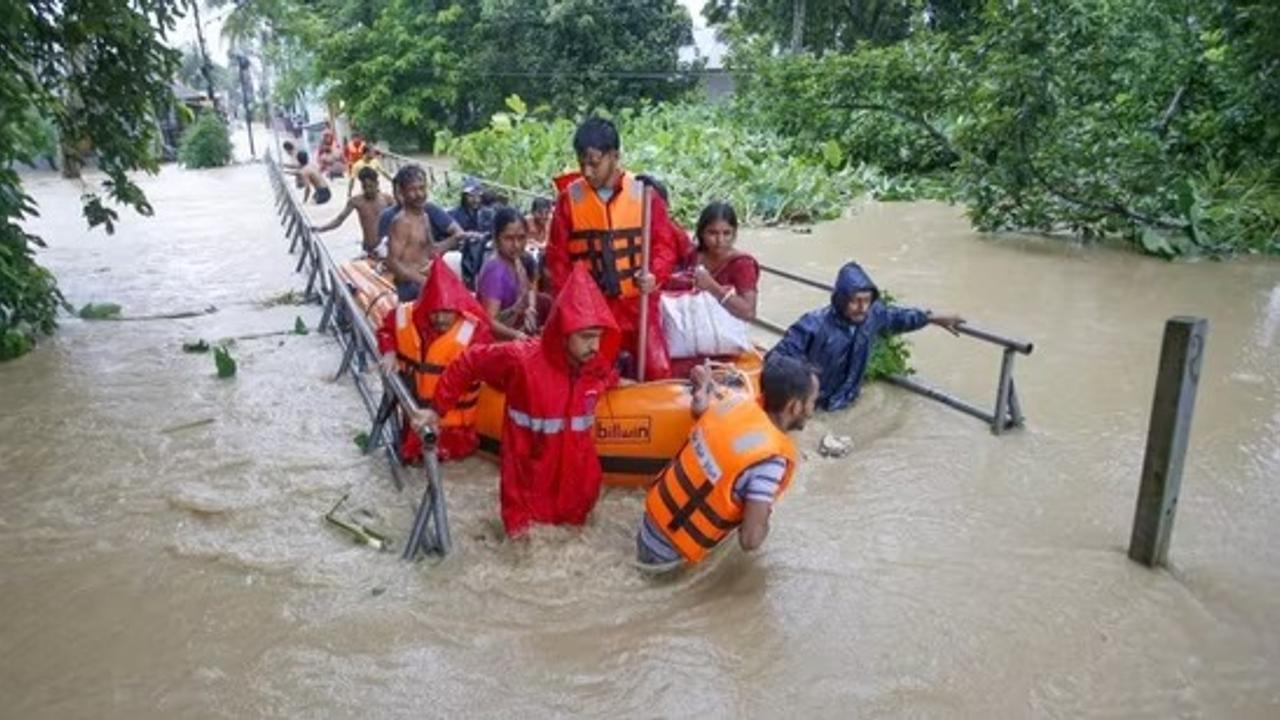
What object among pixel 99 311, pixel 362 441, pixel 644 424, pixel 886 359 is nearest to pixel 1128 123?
pixel 886 359

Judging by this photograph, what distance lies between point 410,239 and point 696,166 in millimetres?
9386

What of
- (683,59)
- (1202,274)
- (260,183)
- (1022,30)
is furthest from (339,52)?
(1202,274)

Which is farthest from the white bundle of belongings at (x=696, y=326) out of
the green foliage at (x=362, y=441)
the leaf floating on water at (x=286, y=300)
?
the leaf floating on water at (x=286, y=300)

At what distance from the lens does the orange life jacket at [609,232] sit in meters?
4.52

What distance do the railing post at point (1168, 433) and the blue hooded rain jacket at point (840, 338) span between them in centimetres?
175

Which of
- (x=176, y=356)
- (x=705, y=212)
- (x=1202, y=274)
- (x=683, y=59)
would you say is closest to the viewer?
(x=705, y=212)

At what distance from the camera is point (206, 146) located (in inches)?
1260

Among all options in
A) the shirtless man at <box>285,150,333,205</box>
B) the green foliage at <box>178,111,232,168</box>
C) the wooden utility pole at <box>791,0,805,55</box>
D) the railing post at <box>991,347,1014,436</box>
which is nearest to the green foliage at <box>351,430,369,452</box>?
the railing post at <box>991,347,1014,436</box>

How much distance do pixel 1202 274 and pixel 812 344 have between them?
23.1ft

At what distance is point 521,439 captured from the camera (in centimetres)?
378

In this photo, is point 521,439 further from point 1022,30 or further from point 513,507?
point 1022,30

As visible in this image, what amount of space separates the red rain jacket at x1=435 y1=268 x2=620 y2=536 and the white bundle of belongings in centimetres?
88

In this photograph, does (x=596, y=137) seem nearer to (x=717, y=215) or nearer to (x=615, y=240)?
(x=615, y=240)

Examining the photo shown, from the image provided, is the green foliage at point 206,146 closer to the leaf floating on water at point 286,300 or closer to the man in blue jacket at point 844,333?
the leaf floating on water at point 286,300
